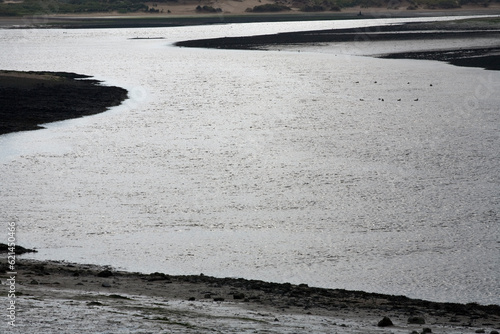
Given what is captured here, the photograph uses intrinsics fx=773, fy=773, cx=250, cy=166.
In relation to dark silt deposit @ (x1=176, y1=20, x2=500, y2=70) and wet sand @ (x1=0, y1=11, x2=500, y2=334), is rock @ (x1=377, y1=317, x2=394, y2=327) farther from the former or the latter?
dark silt deposit @ (x1=176, y1=20, x2=500, y2=70)

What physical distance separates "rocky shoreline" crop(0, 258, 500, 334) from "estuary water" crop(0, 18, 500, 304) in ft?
2.46

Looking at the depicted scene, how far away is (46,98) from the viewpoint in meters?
37.4

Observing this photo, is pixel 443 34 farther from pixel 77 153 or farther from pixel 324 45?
pixel 77 153

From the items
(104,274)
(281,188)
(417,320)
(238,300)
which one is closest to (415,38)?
(281,188)

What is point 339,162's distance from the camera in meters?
23.0

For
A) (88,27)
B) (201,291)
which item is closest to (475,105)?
(201,291)

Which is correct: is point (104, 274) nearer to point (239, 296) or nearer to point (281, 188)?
point (239, 296)

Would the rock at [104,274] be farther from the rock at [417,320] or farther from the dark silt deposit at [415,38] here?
the dark silt deposit at [415,38]

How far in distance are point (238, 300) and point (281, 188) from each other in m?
8.51

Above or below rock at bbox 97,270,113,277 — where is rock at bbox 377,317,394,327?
above

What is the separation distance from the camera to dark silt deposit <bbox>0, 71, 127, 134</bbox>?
3159 cm

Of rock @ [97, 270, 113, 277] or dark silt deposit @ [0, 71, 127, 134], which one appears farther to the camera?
dark silt deposit @ [0, 71, 127, 134]

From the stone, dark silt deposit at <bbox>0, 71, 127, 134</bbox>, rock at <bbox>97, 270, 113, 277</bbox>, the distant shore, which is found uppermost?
the distant shore

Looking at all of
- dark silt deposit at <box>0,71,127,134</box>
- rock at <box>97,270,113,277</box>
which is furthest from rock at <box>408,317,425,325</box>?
dark silt deposit at <box>0,71,127,134</box>
